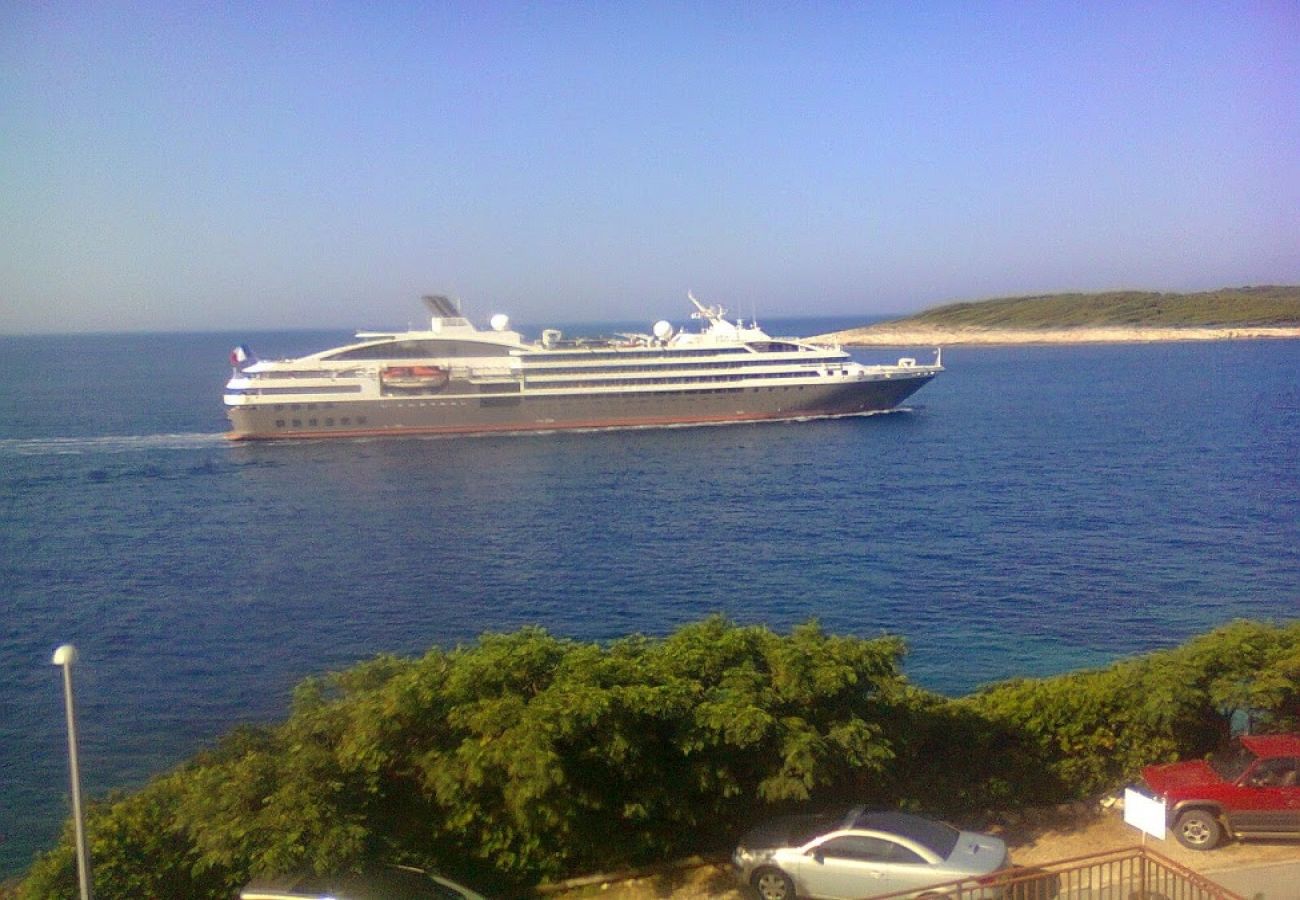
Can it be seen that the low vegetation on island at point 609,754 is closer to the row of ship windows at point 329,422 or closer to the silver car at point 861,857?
the silver car at point 861,857

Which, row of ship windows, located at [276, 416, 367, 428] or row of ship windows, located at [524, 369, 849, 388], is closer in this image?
row of ship windows, located at [276, 416, 367, 428]

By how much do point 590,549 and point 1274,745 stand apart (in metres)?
19.0

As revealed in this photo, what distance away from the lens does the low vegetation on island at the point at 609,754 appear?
6.82m

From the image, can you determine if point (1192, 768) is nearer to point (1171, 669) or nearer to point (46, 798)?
point (1171, 669)

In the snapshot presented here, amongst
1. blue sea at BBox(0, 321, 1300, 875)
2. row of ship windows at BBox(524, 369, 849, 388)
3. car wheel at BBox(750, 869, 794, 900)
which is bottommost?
blue sea at BBox(0, 321, 1300, 875)

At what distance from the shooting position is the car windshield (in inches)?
311

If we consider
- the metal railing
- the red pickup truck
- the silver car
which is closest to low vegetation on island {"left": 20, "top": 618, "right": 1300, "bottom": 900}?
the silver car

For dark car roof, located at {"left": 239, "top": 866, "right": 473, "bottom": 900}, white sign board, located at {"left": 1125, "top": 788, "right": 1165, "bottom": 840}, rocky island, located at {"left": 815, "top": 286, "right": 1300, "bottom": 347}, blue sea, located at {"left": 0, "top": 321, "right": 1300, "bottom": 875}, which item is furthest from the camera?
rocky island, located at {"left": 815, "top": 286, "right": 1300, "bottom": 347}

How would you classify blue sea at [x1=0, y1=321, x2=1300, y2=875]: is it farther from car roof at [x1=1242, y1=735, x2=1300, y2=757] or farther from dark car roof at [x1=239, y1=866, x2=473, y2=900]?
car roof at [x1=1242, y1=735, x2=1300, y2=757]

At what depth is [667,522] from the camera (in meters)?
28.9

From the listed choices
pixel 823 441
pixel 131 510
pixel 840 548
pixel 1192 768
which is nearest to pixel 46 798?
pixel 1192 768

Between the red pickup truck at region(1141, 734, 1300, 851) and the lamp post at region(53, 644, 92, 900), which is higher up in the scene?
the lamp post at region(53, 644, 92, 900)

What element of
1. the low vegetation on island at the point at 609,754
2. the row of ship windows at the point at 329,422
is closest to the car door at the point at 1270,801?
the low vegetation on island at the point at 609,754

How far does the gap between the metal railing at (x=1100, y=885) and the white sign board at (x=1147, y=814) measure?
18cm
